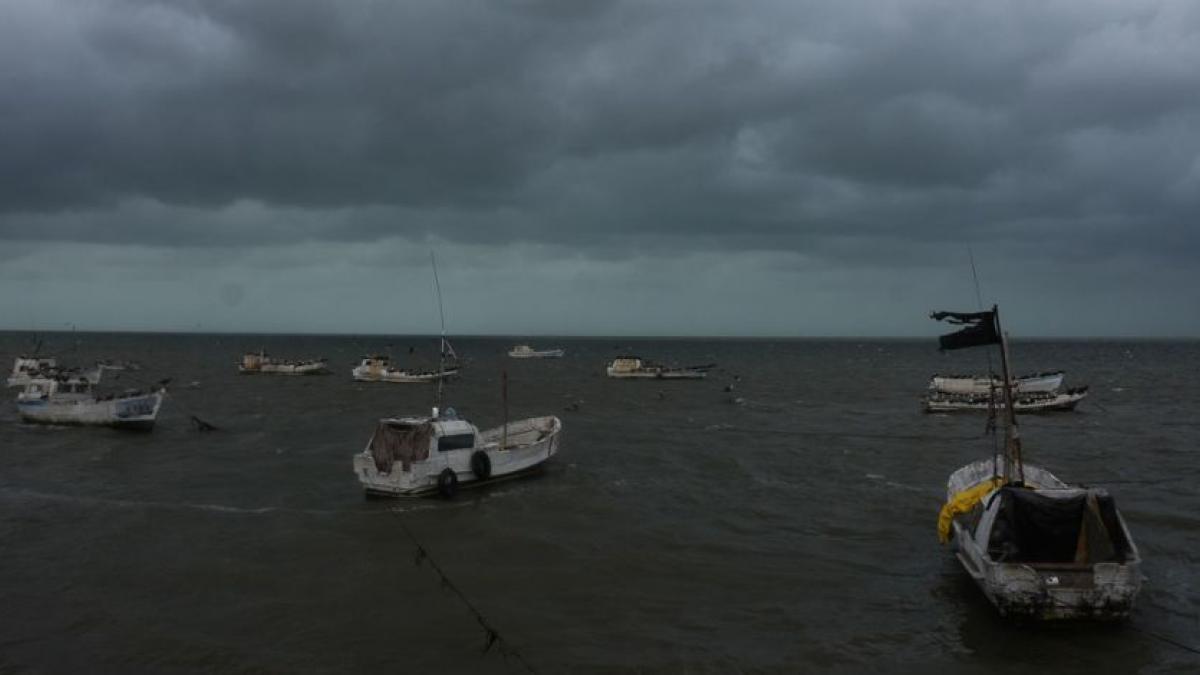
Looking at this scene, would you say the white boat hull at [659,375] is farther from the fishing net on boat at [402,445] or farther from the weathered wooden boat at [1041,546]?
the weathered wooden boat at [1041,546]

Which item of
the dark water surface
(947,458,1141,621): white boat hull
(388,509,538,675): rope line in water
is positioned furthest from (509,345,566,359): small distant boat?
(947,458,1141,621): white boat hull

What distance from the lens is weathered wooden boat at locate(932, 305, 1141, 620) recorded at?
554 inches

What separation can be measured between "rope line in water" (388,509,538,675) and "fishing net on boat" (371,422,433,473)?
176 inches

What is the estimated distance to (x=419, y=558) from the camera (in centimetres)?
1928

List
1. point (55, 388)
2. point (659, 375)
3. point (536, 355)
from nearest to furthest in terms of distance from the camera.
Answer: point (55, 388), point (659, 375), point (536, 355)

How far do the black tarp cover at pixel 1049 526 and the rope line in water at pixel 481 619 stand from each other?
28.3 feet

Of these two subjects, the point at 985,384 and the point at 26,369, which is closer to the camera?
the point at 985,384

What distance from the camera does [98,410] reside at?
138 ft

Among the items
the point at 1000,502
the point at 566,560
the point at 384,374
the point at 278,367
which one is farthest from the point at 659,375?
the point at 1000,502

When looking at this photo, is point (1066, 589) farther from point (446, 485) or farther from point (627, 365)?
point (627, 365)

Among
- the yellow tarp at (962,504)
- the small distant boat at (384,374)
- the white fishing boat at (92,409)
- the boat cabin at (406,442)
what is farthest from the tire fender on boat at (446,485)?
the small distant boat at (384,374)

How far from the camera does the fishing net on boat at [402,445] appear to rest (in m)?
25.3

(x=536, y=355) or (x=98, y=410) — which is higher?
(x=536, y=355)

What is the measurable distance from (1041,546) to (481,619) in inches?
402
